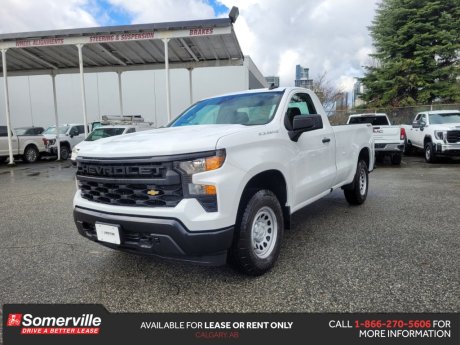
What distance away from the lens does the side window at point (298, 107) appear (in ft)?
12.6

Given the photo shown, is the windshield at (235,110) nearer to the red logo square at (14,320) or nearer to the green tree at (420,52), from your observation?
the red logo square at (14,320)

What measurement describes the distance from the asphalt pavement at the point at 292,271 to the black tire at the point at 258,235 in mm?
169

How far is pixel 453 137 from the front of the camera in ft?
37.0

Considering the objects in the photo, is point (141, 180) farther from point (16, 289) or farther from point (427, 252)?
point (427, 252)

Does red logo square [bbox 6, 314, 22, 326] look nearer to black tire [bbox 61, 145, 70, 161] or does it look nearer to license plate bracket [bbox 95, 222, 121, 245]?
license plate bracket [bbox 95, 222, 121, 245]

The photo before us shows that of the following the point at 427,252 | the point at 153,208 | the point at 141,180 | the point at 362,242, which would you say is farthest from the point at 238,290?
the point at 427,252

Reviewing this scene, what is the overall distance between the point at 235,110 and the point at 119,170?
1.75 meters

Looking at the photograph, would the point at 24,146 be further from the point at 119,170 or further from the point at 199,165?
the point at 199,165

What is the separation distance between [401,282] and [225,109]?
2.62 m

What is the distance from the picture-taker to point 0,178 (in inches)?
440

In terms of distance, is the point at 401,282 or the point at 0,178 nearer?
the point at 401,282

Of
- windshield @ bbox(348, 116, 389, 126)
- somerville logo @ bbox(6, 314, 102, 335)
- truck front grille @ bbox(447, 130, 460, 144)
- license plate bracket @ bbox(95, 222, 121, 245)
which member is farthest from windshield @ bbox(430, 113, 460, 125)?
somerville logo @ bbox(6, 314, 102, 335)

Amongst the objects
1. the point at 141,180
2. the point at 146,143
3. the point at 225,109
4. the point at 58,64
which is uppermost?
the point at 58,64

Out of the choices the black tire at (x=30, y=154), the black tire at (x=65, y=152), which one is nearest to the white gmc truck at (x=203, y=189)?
the black tire at (x=30, y=154)
